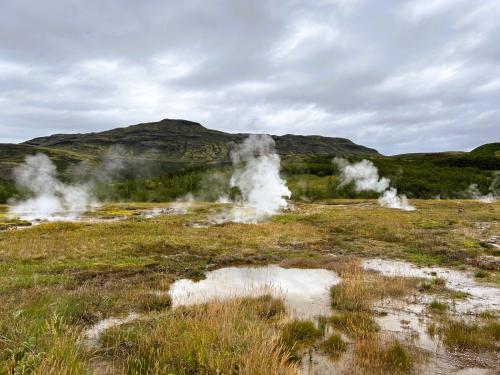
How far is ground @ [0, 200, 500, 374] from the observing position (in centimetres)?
748

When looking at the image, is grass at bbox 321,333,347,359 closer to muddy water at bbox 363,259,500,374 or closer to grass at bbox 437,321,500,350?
muddy water at bbox 363,259,500,374

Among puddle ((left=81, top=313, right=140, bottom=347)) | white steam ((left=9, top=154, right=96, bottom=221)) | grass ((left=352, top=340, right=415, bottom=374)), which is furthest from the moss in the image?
white steam ((left=9, top=154, right=96, bottom=221))

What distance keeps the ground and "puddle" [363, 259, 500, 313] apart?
2.65 feet

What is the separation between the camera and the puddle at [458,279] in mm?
14289

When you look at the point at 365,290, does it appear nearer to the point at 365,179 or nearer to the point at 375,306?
the point at 375,306

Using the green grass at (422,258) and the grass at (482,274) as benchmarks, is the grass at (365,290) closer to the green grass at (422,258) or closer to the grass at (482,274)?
the grass at (482,274)

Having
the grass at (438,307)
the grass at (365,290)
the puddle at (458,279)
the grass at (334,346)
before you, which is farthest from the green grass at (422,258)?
the grass at (334,346)

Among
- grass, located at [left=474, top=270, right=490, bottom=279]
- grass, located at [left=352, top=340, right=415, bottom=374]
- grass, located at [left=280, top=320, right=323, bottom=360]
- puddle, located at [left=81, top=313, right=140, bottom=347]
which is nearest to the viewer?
grass, located at [left=352, top=340, right=415, bottom=374]

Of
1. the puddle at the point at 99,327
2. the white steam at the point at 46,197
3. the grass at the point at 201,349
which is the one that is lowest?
the white steam at the point at 46,197

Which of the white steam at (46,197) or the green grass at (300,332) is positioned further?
the white steam at (46,197)

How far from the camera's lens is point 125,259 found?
2391 cm

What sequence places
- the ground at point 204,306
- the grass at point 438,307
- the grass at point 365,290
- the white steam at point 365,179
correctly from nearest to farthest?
the ground at point 204,306
the grass at point 438,307
the grass at point 365,290
the white steam at point 365,179

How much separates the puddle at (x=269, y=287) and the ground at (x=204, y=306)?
2.38 feet

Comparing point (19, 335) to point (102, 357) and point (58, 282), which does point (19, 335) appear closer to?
point (102, 357)
